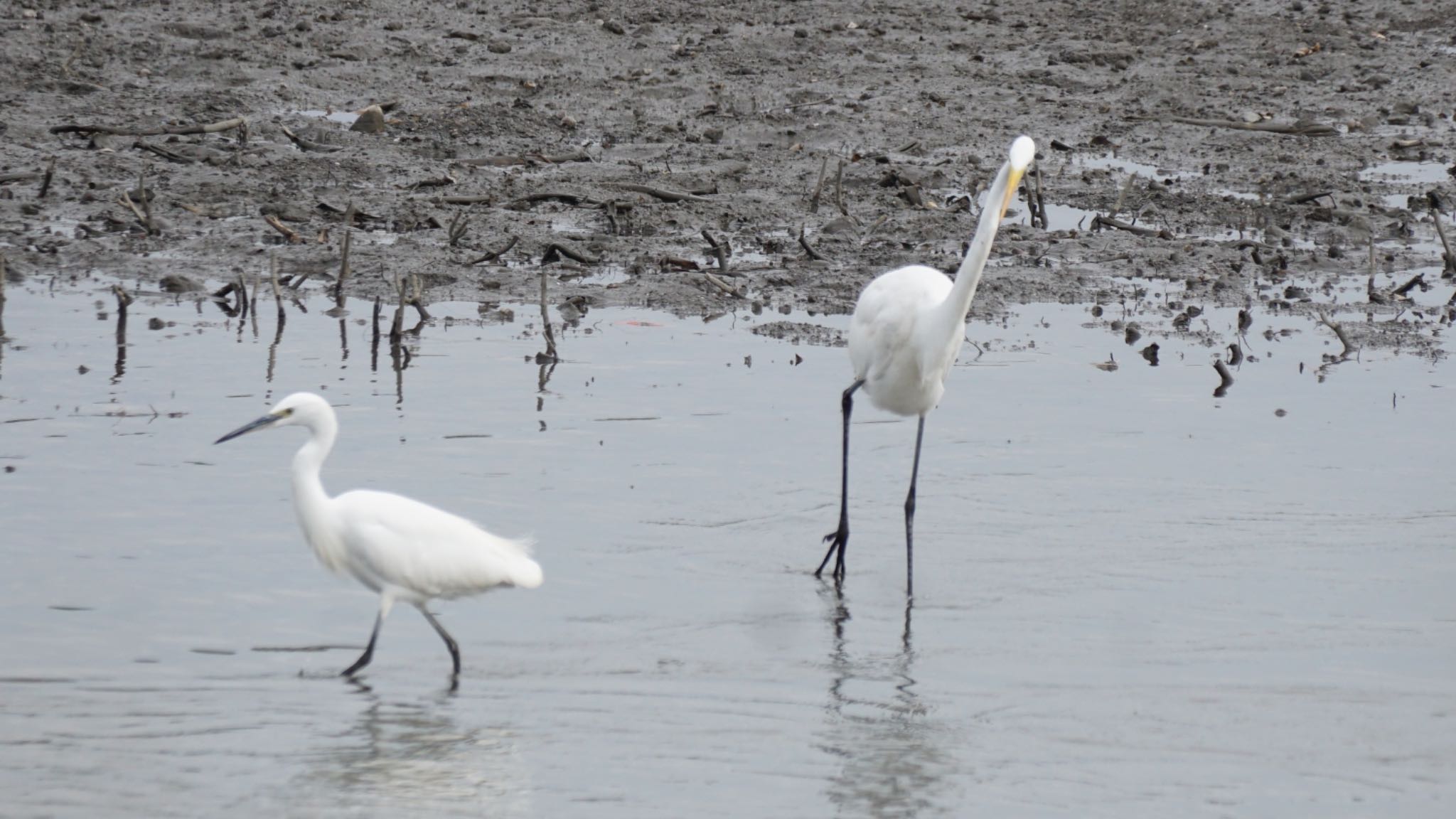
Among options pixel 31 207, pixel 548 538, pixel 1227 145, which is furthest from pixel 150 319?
pixel 1227 145

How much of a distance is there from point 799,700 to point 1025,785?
2.90 ft

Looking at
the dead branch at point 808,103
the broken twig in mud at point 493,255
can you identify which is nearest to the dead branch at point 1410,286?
the broken twig in mud at point 493,255

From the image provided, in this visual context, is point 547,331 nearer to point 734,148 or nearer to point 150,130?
point 734,148

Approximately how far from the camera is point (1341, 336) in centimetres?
1008

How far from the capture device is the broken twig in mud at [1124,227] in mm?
12383

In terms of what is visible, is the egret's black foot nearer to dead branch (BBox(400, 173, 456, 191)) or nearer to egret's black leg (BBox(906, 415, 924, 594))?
egret's black leg (BBox(906, 415, 924, 594))

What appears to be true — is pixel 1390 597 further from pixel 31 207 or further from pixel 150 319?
pixel 31 207

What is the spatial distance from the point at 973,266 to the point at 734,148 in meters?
8.02

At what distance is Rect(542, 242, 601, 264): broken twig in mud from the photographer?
11.5 m

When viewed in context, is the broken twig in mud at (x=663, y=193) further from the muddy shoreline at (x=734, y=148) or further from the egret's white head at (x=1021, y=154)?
the egret's white head at (x=1021, y=154)

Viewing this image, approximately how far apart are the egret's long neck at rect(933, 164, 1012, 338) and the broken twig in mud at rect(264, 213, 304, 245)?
5.89 m

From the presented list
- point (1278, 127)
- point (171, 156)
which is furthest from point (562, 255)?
point (1278, 127)

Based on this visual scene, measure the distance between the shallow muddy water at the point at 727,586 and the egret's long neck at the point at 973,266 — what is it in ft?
3.49

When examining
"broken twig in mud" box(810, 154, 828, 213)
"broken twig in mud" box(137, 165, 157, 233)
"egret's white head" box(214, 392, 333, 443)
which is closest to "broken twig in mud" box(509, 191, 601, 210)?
"broken twig in mud" box(810, 154, 828, 213)
